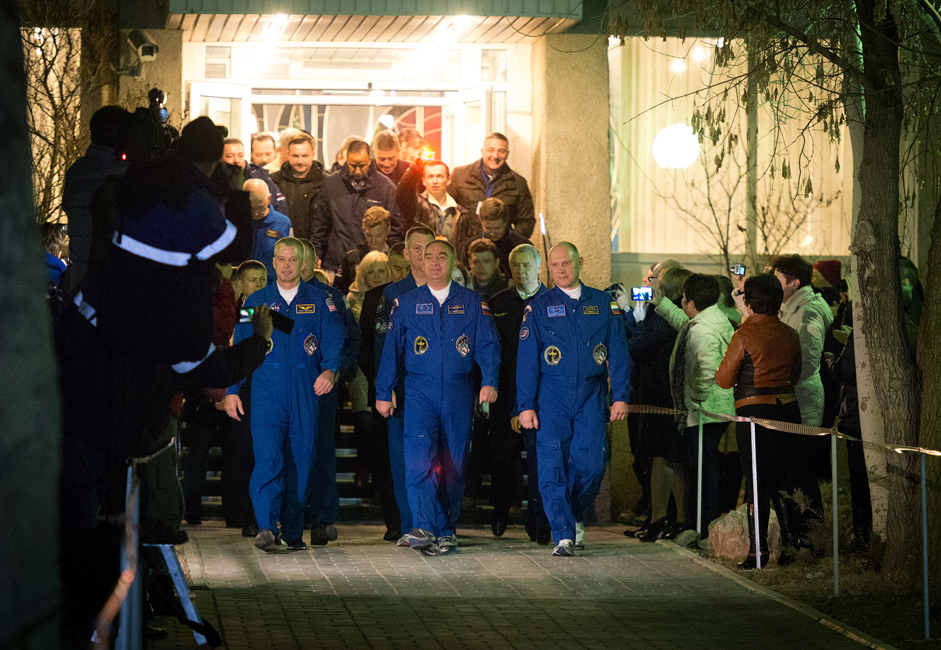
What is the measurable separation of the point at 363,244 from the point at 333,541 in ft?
14.1

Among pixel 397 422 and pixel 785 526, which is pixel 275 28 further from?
pixel 785 526

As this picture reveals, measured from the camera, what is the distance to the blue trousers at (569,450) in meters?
9.35

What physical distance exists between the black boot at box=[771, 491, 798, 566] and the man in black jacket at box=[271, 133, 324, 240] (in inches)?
264

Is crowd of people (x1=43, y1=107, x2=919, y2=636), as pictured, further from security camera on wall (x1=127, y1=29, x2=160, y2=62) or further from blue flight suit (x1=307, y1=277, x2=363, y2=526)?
security camera on wall (x1=127, y1=29, x2=160, y2=62)

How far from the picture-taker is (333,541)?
10016 millimetres

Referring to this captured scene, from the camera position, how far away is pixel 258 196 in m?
12.4

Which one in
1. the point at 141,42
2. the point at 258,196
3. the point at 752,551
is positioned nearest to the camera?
the point at 752,551

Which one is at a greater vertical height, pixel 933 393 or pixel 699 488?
pixel 933 393

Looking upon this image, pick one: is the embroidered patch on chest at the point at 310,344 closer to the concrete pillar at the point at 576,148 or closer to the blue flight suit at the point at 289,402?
the blue flight suit at the point at 289,402

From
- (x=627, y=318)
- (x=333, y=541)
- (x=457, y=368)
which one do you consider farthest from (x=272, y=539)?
(x=627, y=318)

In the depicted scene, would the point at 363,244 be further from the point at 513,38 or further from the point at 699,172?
the point at 699,172

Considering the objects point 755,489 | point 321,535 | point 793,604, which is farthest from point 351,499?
point 793,604

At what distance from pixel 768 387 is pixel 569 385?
1.47 metres

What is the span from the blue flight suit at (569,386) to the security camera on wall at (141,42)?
630 centimetres
